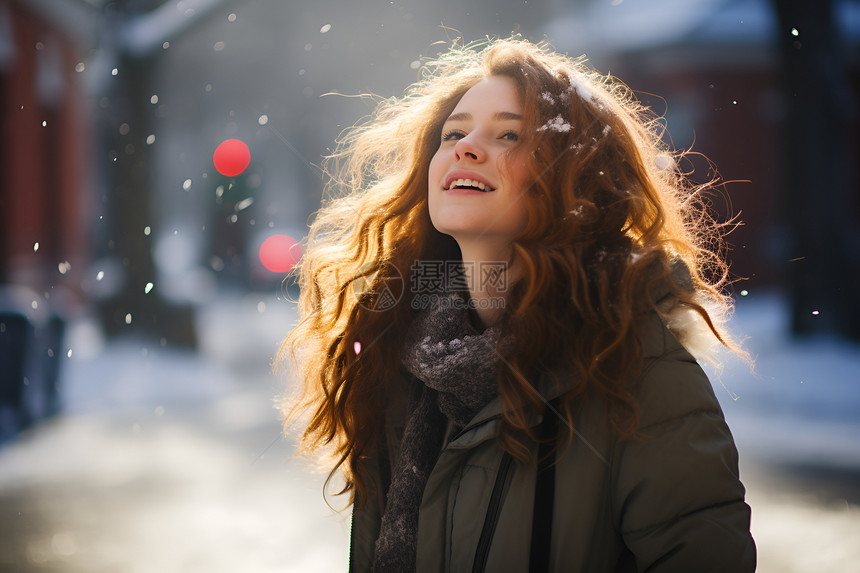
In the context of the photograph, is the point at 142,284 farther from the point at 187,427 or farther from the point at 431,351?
the point at 431,351

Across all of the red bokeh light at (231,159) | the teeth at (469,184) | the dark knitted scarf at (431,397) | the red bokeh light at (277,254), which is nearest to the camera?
the dark knitted scarf at (431,397)

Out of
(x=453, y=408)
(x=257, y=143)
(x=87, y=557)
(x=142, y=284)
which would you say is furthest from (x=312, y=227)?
(x=257, y=143)

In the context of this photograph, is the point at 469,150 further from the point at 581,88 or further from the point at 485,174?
the point at 581,88

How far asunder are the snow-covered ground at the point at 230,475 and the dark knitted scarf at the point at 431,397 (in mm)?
1558

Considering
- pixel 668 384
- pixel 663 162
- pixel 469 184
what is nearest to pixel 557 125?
pixel 469 184

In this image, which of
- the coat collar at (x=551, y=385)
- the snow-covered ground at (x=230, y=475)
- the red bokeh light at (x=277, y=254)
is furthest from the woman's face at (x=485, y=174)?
the red bokeh light at (x=277, y=254)

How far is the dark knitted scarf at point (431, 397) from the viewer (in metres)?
1.28

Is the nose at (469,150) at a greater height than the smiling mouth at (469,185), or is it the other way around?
the nose at (469,150)

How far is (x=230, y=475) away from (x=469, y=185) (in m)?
3.33

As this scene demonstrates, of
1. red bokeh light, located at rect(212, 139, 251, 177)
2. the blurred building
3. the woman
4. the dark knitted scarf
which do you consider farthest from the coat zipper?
the blurred building

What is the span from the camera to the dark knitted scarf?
128 cm

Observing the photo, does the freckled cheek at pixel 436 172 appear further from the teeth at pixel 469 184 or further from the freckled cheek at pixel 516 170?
the freckled cheek at pixel 516 170

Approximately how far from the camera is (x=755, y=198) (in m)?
9.80

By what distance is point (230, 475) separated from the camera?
12.8 feet
